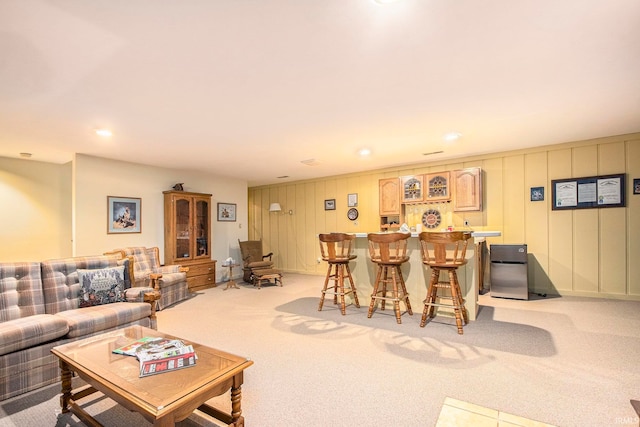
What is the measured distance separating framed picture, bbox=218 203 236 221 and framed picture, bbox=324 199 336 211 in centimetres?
220

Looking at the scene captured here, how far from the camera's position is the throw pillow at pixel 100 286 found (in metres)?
2.94

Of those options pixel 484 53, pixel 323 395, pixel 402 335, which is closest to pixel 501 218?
pixel 402 335

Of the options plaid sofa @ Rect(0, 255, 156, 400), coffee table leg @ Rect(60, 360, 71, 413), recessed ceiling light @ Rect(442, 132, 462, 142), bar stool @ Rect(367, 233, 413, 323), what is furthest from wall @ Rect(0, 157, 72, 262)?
recessed ceiling light @ Rect(442, 132, 462, 142)

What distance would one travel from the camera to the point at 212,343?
120 inches

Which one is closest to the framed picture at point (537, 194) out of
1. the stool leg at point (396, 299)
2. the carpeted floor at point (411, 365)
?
the carpeted floor at point (411, 365)

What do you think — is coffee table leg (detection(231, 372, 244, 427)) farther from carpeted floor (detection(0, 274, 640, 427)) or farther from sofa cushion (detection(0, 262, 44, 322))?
sofa cushion (detection(0, 262, 44, 322))

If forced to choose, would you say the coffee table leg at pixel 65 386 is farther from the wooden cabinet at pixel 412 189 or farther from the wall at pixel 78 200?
the wooden cabinet at pixel 412 189

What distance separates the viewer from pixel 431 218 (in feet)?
19.0

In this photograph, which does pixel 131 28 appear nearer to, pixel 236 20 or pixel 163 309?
pixel 236 20

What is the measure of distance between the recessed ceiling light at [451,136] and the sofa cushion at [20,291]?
4.79 metres

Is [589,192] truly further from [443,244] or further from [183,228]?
[183,228]

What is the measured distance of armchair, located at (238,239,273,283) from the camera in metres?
6.29

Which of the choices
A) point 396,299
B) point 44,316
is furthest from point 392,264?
point 44,316

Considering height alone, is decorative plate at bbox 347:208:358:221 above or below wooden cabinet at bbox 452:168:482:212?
below
